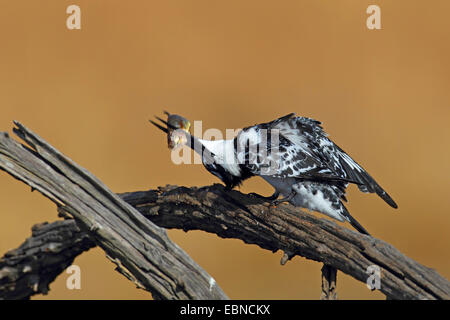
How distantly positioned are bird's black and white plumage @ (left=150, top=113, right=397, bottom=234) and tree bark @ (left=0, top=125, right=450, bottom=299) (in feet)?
0.28

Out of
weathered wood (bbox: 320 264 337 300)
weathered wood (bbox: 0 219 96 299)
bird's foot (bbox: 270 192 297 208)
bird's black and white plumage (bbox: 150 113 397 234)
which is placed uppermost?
bird's black and white plumage (bbox: 150 113 397 234)

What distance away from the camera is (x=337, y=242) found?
67.6 inches

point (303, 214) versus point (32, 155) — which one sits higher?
point (32, 155)

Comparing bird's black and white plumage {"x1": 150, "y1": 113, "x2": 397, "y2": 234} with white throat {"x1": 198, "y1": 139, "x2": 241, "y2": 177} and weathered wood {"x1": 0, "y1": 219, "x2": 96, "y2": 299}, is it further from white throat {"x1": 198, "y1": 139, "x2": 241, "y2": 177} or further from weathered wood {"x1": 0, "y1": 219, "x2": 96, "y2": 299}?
weathered wood {"x1": 0, "y1": 219, "x2": 96, "y2": 299}

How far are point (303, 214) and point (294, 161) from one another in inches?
7.7

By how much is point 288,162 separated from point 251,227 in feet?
0.75

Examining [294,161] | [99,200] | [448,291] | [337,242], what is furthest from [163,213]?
[448,291]

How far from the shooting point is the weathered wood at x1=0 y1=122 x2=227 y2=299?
1.64m

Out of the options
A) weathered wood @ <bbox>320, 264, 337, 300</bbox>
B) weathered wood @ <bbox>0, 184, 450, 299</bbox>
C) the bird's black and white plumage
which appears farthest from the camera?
the bird's black and white plumage

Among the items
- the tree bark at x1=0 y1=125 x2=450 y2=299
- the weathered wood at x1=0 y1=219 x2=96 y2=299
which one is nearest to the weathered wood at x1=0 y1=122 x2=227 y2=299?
the tree bark at x1=0 y1=125 x2=450 y2=299

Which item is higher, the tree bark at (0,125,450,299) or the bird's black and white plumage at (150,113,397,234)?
the bird's black and white plumage at (150,113,397,234)

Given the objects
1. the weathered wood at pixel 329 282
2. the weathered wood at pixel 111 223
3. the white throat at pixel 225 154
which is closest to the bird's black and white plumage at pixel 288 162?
the white throat at pixel 225 154

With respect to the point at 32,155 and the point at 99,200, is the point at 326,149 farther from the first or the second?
the point at 32,155

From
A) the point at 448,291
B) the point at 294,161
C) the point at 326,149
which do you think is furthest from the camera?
the point at 326,149
